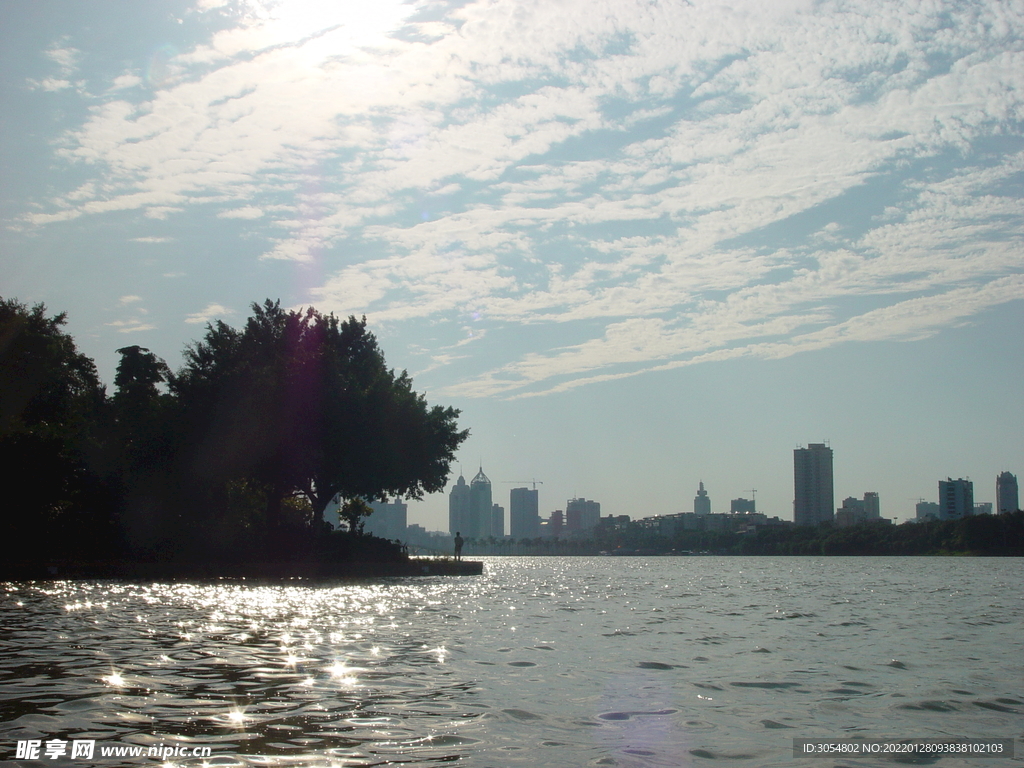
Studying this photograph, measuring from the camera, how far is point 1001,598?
30.3 meters

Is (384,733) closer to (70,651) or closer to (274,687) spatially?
(274,687)

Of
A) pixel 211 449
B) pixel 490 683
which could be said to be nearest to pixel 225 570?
pixel 211 449

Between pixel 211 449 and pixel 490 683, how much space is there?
129 ft

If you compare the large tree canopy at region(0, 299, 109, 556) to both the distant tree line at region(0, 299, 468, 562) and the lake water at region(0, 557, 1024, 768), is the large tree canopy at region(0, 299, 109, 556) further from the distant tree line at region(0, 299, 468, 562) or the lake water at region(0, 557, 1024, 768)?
the lake water at region(0, 557, 1024, 768)

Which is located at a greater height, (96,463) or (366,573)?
(96,463)

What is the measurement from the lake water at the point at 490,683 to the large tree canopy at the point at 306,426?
83.8 feet

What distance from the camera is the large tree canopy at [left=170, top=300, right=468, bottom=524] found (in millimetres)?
45812

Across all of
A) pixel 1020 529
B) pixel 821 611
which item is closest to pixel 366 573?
pixel 821 611

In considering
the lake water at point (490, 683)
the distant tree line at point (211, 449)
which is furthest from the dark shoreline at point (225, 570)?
the lake water at point (490, 683)

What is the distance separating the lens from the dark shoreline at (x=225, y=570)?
3319 cm

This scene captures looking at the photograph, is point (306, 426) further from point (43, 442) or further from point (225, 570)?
point (43, 442)

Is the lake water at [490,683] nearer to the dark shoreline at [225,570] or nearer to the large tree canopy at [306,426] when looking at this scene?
the dark shoreline at [225,570]

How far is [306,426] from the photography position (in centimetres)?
4612

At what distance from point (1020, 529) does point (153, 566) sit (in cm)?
12463
